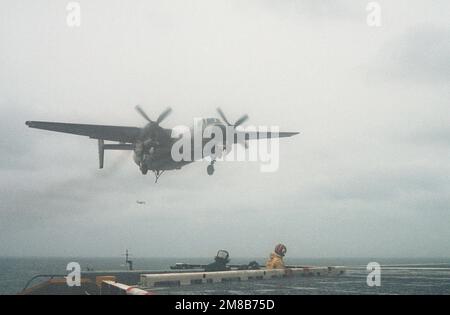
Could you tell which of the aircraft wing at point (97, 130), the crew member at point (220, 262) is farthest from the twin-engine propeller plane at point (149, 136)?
the crew member at point (220, 262)

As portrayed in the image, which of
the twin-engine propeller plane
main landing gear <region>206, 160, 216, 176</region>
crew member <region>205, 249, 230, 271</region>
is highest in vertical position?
the twin-engine propeller plane

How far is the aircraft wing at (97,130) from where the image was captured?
144ft

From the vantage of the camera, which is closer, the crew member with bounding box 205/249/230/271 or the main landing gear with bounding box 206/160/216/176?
the crew member with bounding box 205/249/230/271

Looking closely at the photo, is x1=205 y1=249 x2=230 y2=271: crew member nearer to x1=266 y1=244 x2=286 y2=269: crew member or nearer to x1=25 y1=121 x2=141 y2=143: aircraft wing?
x1=266 y1=244 x2=286 y2=269: crew member

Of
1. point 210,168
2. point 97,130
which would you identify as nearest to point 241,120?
point 210,168

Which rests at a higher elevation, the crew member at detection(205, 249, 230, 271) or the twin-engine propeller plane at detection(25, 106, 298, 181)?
the twin-engine propeller plane at detection(25, 106, 298, 181)

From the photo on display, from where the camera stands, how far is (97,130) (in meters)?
45.8

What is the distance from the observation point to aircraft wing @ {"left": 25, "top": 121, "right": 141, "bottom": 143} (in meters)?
43.8

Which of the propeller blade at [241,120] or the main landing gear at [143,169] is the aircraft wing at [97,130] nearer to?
the main landing gear at [143,169]

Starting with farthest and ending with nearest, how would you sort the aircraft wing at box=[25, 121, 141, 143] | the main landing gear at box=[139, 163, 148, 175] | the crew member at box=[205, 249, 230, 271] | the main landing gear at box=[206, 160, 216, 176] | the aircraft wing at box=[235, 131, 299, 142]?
the aircraft wing at box=[235, 131, 299, 142] < the main landing gear at box=[139, 163, 148, 175] < the main landing gear at box=[206, 160, 216, 176] < the aircraft wing at box=[25, 121, 141, 143] < the crew member at box=[205, 249, 230, 271]

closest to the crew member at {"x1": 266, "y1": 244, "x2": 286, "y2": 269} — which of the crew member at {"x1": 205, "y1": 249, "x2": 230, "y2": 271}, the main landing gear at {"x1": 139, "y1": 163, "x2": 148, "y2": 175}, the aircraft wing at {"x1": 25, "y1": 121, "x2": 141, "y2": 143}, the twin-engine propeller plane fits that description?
the crew member at {"x1": 205, "y1": 249, "x2": 230, "y2": 271}

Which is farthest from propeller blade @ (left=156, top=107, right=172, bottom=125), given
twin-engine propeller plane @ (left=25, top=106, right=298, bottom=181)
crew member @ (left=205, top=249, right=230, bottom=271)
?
crew member @ (left=205, top=249, right=230, bottom=271)


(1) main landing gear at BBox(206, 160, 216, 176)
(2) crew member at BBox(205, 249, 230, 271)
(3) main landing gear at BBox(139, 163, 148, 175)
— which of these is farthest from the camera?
(3) main landing gear at BBox(139, 163, 148, 175)
